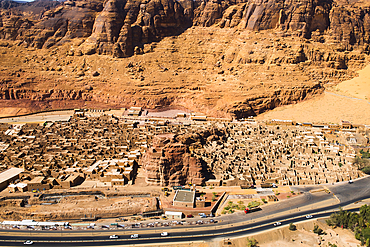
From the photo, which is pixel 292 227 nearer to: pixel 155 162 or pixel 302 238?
pixel 302 238

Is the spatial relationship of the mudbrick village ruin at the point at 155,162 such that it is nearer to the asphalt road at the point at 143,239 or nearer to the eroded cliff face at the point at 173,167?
the eroded cliff face at the point at 173,167

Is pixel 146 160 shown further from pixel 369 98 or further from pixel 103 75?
pixel 369 98

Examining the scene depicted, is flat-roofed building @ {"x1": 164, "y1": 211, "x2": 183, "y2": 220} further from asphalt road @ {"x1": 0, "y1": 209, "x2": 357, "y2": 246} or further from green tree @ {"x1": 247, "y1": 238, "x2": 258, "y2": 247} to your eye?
green tree @ {"x1": 247, "y1": 238, "x2": 258, "y2": 247}

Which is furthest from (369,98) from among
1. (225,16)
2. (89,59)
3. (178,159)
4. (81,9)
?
(81,9)

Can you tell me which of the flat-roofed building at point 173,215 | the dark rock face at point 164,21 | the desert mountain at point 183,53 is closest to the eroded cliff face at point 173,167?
the flat-roofed building at point 173,215

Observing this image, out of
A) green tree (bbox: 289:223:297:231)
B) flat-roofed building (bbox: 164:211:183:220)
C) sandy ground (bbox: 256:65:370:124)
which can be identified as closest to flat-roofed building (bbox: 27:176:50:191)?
flat-roofed building (bbox: 164:211:183:220)

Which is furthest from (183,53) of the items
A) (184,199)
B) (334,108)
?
(184,199)

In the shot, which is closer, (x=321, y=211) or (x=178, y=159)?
(x=321, y=211)
